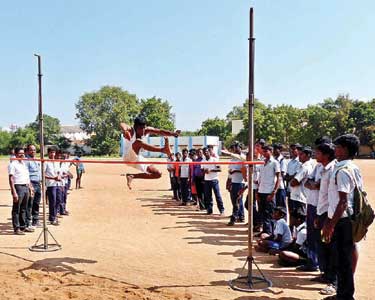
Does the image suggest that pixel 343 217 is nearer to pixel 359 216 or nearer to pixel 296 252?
pixel 359 216

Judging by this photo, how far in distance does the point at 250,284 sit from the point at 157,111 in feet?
248

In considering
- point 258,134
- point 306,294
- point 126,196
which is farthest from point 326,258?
point 258,134

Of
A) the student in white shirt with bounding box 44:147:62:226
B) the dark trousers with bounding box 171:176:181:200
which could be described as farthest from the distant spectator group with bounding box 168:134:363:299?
the student in white shirt with bounding box 44:147:62:226

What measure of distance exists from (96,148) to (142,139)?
2916 inches

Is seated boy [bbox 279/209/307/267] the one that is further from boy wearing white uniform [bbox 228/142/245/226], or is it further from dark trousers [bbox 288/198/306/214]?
boy wearing white uniform [bbox 228/142/245/226]

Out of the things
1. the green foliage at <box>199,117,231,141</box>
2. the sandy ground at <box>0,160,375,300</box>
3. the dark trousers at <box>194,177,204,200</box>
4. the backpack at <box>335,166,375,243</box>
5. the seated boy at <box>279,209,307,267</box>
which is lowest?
the sandy ground at <box>0,160,375,300</box>

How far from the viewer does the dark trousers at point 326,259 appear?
17.9 feet

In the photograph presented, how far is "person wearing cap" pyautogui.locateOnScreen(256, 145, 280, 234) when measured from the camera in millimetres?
8281

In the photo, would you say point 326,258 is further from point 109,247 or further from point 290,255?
point 109,247

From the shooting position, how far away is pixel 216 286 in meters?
5.61

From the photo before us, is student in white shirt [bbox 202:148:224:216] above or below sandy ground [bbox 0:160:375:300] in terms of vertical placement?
above

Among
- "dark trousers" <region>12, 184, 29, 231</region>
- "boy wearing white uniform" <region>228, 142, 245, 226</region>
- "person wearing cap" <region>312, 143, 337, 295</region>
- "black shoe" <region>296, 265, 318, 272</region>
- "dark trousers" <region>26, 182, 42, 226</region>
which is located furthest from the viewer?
"boy wearing white uniform" <region>228, 142, 245, 226</region>

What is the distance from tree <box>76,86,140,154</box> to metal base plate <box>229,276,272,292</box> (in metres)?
74.6

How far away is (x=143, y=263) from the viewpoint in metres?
6.75
